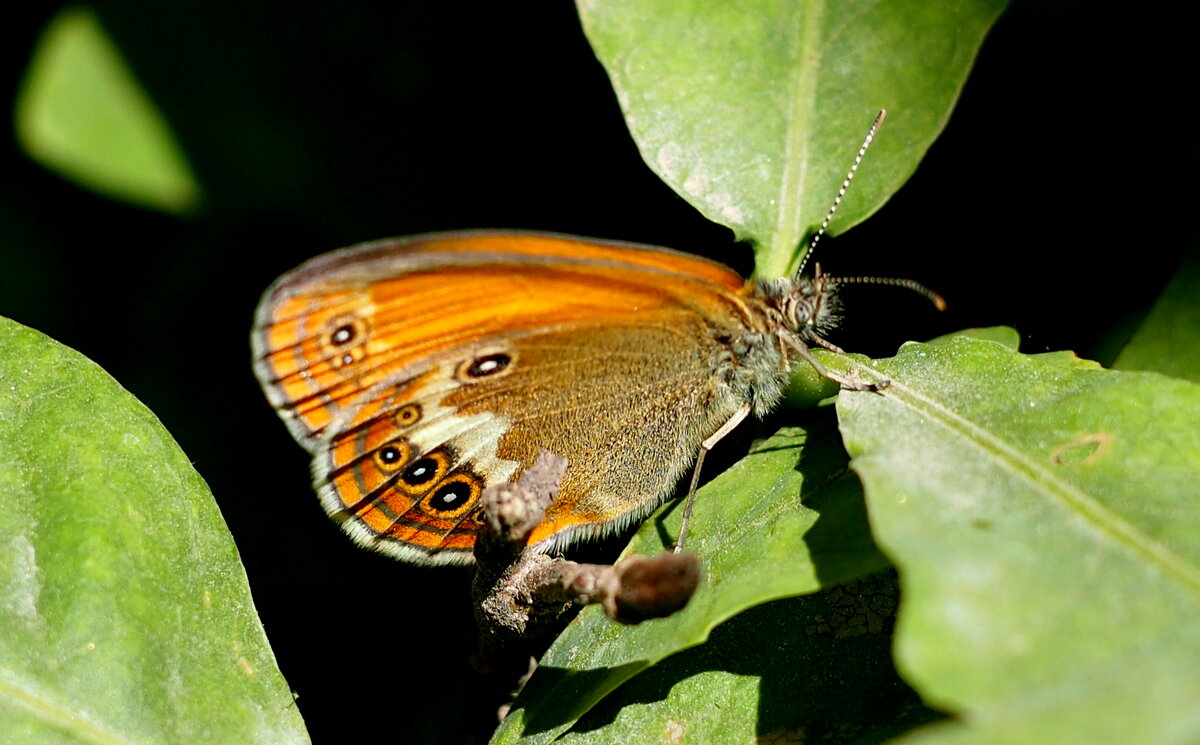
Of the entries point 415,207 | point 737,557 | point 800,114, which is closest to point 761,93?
point 800,114

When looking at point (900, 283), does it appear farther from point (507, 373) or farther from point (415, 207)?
point (415, 207)

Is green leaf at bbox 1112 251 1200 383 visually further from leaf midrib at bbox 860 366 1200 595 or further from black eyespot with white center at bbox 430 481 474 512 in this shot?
black eyespot with white center at bbox 430 481 474 512

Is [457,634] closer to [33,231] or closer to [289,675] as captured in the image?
[289,675]

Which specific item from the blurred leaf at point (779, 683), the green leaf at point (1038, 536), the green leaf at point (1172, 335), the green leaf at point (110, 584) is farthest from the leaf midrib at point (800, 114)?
the green leaf at point (110, 584)

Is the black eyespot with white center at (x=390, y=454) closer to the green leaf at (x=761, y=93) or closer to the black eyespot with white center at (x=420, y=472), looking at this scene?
the black eyespot with white center at (x=420, y=472)

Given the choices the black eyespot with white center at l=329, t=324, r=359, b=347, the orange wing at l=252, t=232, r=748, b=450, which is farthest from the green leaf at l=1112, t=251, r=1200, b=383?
the black eyespot with white center at l=329, t=324, r=359, b=347
